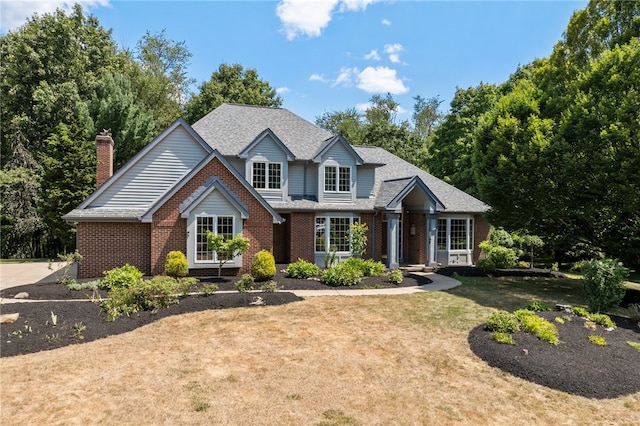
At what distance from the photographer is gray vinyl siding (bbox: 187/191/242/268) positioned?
51.8 feet

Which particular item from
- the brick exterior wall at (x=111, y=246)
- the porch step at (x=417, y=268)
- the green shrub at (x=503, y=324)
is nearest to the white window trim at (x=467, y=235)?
the porch step at (x=417, y=268)

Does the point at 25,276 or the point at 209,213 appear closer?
the point at 209,213

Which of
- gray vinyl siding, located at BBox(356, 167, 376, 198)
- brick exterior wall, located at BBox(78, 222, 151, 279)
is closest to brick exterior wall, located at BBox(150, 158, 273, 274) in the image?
brick exterior wall, located at BBox(78, 222, 151, 279)

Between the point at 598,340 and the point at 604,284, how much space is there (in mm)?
3589

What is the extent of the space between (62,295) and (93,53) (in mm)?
31427

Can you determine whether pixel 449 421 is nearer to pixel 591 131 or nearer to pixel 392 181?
pixel 591 131

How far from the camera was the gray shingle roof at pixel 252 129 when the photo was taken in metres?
20.8

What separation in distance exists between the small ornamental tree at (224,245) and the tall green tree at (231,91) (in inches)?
1053

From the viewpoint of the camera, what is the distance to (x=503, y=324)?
30.6ft

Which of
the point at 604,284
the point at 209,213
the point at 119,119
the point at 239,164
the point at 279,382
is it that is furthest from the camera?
the point at 119,119

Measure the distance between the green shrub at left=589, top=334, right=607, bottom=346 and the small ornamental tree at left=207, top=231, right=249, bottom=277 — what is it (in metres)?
11.3

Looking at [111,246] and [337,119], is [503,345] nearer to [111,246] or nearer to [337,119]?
[111,246]

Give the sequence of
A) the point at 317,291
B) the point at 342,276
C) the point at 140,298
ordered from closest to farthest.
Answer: the point at 140,298, the point at 317,291, the point at 342,276

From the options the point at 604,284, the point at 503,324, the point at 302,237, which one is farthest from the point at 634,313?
the point at 302,237
